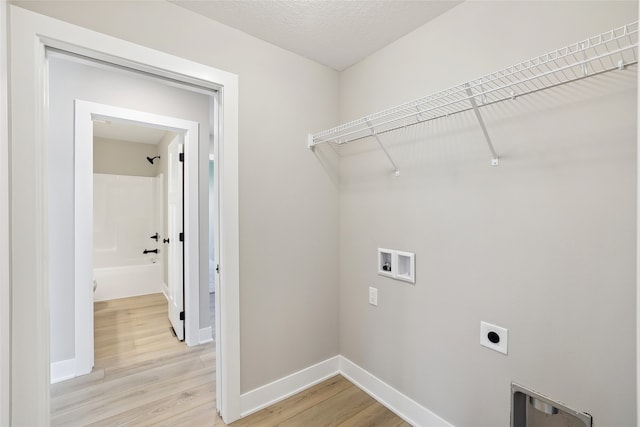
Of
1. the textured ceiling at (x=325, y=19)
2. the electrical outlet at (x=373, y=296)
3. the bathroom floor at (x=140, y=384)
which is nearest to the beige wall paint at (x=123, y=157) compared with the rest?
the bathroom floor at (x=140, y=384)

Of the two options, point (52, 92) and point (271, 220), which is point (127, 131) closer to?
point (52, 92)

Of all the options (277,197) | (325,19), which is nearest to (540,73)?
(325,19)

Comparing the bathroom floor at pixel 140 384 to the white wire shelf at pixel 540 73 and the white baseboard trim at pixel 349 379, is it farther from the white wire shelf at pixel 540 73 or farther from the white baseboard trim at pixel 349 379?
the white wire shelf at pixel 540 73

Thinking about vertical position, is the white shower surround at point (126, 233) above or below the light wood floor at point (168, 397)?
above

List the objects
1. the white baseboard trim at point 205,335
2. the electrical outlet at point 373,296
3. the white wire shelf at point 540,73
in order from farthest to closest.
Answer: the white baseboard trim at point 205,335, the electrical outlet at point 373,296, the white wire shelf at point 540,73

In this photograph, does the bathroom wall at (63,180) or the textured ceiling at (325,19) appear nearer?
the textured ceiling at (325,19)

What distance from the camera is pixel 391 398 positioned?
6.00 ft

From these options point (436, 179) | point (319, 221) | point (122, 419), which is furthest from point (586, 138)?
Result: point (122, 419)

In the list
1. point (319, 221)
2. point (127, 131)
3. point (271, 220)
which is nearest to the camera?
point (271, 220)

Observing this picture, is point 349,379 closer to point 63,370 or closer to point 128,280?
point 63,370

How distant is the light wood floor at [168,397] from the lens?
1721 mm

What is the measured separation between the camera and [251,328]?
70.9 inches

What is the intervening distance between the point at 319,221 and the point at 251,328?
83 centimetres

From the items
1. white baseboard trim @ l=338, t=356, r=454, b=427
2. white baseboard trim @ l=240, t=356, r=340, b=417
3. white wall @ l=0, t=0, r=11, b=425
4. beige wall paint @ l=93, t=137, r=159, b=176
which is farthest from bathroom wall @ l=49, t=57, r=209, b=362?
beige wall paint @ l=93, t=137, r=159, b=176
